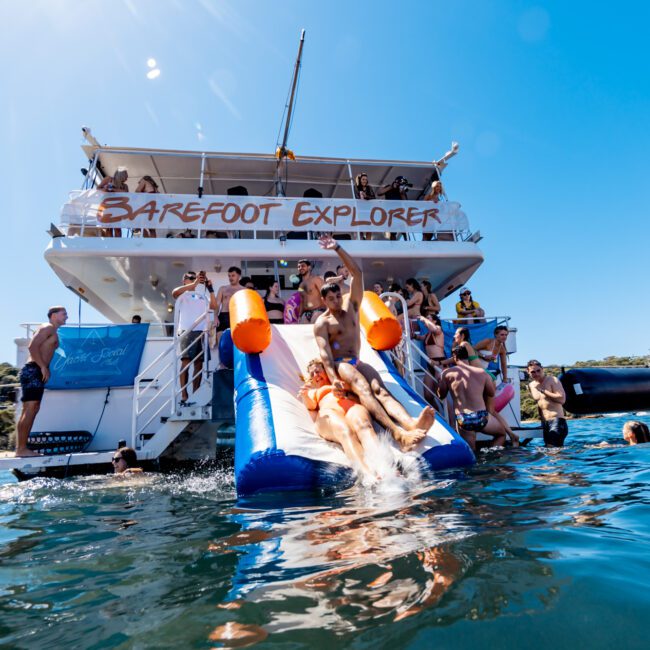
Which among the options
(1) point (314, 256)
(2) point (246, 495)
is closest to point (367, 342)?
(2) point (246, 495)

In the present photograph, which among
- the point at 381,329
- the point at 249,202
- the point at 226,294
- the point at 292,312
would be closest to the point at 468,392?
the point at 381,329

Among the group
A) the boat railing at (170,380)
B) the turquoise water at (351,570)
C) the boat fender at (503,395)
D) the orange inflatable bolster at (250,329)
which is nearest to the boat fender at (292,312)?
the boat railing at (170,380)

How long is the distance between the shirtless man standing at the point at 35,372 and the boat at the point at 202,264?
1.59 feet

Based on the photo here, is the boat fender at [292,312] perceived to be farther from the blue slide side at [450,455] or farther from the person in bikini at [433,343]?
the blue slide side at [450,455]

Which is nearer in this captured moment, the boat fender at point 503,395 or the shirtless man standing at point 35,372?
the shirtless man standing at point 35,372

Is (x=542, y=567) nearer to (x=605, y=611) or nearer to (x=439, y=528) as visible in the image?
(x=605, y=611)

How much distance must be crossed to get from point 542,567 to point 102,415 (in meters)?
6.39

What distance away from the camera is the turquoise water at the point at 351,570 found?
4.39ft

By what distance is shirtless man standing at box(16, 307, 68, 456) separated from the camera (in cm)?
554

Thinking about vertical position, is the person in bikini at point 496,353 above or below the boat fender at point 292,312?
below

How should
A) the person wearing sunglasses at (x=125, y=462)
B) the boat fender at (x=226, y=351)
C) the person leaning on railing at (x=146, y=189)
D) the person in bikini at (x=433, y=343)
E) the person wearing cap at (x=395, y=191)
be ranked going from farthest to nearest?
the person wearing cap at (x=395, y=191) → the person leaning on railing at (x=146, y=189) → the person in bikini at (x=433, y=343) → the boat fender at (x=226, y=351) → the person wearing sunglasses at (x=125, y=462)

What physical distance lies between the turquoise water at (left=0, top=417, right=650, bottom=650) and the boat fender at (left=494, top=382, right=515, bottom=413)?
360cm

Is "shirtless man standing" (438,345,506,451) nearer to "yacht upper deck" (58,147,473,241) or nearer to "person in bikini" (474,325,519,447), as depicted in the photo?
"person in bikini" (474,325,519,447)

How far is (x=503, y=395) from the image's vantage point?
7.10 meters
